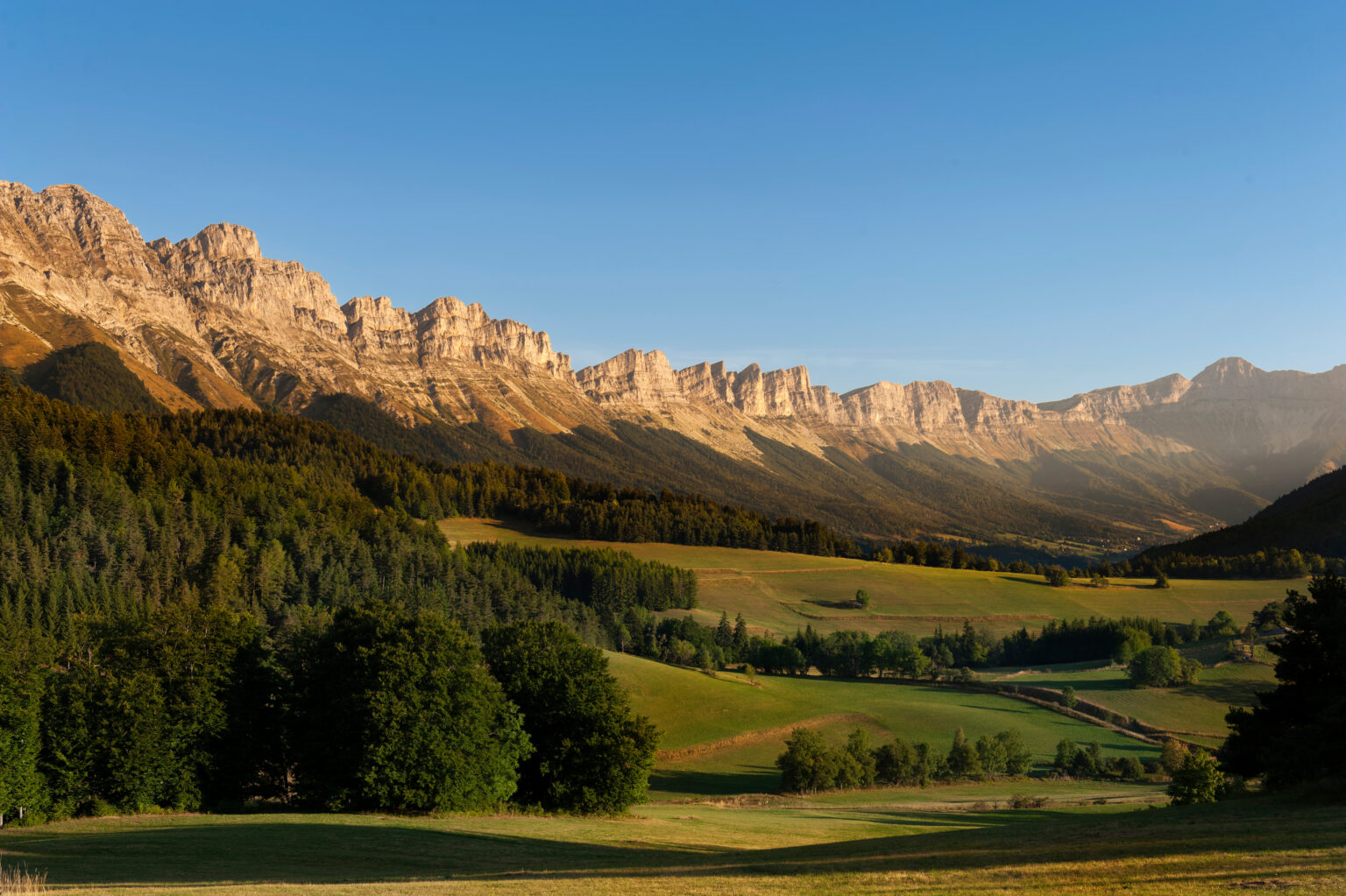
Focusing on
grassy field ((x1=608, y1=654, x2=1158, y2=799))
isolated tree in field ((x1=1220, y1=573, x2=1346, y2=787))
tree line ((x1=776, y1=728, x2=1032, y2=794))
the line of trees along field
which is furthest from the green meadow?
the line of trees along field

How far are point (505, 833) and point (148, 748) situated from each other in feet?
78.7

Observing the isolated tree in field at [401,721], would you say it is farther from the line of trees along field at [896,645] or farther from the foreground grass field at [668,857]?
the line of trees along field at [896,645]

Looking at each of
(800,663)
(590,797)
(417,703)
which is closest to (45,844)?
(417,703)

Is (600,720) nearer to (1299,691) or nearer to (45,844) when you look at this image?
(45,844)

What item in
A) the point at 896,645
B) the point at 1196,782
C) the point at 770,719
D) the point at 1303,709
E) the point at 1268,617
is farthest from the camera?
the point at 1268,617

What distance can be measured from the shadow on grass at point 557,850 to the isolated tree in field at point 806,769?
46.7 metres

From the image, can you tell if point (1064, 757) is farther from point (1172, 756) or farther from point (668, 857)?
point (668, 857)

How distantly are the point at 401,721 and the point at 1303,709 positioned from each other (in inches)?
1856

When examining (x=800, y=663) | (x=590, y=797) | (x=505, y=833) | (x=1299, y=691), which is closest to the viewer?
(x=1299, y=691)

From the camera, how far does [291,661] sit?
193 ft

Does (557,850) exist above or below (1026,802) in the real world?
above

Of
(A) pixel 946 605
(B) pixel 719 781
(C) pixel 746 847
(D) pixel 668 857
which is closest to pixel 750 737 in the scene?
(B) pixel 719 781

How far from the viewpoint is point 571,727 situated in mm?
61312

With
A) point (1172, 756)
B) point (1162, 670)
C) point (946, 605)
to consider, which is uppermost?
point (946, 605)
